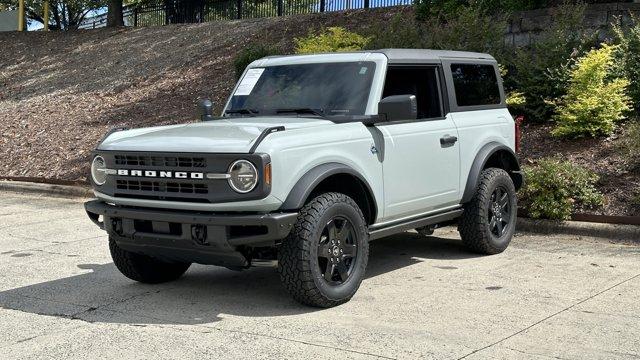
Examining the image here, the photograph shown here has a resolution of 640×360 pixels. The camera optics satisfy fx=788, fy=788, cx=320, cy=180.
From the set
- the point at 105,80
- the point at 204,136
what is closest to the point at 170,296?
the point at 204,136

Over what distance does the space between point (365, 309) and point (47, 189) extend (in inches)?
329

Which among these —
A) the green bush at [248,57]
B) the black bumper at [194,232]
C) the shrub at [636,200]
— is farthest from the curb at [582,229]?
the green bush at [248,57]

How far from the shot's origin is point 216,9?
2553cm

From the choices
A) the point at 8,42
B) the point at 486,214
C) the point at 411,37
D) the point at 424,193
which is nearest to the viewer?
the point at 424,193

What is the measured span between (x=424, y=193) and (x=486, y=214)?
0.95 m

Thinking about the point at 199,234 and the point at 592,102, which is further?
the point at 592,102

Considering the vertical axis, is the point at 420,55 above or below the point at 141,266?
above

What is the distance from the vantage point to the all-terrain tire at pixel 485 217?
715 centimetres

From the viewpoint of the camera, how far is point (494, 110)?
7672 millimetres

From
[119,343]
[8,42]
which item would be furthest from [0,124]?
[119,343]

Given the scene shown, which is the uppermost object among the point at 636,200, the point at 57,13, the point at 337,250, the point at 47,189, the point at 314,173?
the point at 57,13

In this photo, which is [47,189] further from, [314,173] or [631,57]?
[631,57]

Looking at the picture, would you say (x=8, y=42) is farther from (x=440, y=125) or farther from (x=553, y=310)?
(x=553, y=310)

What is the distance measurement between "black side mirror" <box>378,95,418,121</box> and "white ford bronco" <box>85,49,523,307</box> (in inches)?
0.4
